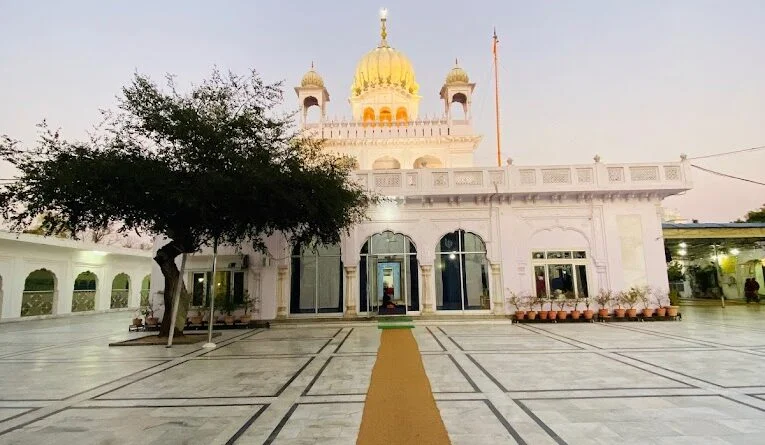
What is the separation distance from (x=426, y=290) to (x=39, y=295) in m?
18.7

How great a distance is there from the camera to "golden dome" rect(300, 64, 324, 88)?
82.9 ft

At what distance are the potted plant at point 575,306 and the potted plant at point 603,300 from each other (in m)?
0.58

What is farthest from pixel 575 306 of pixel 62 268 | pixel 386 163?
pixel 62 268

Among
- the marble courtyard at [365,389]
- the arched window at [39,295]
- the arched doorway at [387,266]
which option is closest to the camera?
the marble courtyard at [365,389]

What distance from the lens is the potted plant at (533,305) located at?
1347cm

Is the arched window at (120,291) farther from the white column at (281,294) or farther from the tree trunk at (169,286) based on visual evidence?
the tree trunk at (169,286)

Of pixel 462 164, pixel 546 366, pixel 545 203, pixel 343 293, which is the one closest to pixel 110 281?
pixel 343 293

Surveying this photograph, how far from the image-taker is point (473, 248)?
576 inches

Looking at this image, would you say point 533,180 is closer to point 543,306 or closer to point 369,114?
point 543,306

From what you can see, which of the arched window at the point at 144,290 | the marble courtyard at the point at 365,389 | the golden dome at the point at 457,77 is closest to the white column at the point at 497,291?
the marble courtyard at the point at 365,389

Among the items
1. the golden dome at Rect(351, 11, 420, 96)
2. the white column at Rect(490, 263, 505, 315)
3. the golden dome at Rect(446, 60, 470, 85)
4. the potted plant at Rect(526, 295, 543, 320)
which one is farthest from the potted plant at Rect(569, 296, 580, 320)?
the golden dome at Rect(351, 11, 420, 96)

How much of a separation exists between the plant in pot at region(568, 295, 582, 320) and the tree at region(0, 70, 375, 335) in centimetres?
861

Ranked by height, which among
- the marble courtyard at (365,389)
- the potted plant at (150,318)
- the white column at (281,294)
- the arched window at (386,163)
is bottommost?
the marble courtyard at (365,389)

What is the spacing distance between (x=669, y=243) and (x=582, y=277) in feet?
28.1
